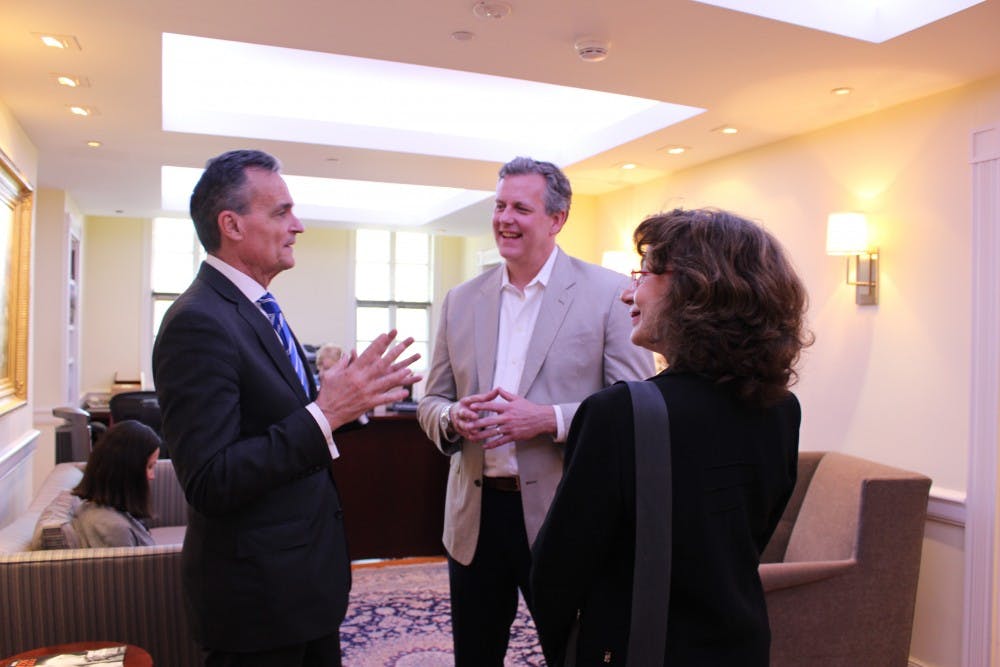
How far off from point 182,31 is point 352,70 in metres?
2.11

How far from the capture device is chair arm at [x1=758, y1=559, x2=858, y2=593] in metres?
3.00

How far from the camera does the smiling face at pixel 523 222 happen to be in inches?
86.7

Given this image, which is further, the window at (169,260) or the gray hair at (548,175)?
the window at (169,260)

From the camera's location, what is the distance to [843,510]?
3342mm

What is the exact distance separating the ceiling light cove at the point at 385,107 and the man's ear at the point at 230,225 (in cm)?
341

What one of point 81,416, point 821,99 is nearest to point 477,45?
point 821,99

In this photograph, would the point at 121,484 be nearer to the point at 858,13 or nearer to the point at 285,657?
the point at 285,657

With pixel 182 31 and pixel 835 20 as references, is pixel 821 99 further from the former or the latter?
pixel 182 31

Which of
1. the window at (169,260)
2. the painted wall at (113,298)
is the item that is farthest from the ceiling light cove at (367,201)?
the painted wall at (113,298)

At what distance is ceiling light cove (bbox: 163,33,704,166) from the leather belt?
3.05 metres

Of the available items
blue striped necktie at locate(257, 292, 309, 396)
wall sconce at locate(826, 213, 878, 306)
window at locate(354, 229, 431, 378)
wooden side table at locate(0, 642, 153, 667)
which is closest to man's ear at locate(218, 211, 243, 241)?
blue striped necktie at locate(257, 292, 309, 396)

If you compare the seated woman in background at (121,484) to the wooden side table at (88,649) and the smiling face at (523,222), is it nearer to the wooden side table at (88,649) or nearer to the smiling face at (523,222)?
the wooden side table at (88,649)

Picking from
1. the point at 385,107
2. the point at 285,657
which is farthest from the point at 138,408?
the point at 285,657

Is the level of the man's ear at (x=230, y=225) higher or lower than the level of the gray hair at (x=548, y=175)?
lower
